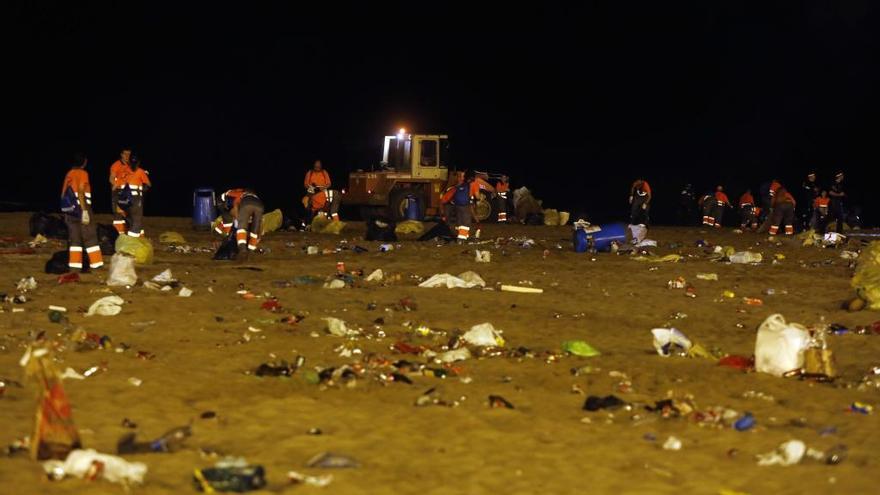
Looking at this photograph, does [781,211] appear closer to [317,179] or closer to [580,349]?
[317,179]

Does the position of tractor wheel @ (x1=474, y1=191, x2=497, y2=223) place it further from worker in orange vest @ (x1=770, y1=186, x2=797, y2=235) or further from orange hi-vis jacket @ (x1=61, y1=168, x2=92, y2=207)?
orange hi-vis jacket @ (x1=61, y1=168, x2=92, y2=207)

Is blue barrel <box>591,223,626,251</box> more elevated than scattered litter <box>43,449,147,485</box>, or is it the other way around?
blue barrel <box>591,223,626,251</box>

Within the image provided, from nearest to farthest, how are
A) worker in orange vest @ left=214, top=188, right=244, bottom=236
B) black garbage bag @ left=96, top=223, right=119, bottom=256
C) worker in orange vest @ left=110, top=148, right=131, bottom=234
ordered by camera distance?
1. worker in orange vest @ left=214, top=188, right=244, bottom=236
2. black garbage bag @ left=96, top=223, right=119, bottom=256
3. worker in orange vest @ left=110, top=148, right=131, bottom=234

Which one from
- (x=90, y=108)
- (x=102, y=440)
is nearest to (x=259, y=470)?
(x=102, y=440)

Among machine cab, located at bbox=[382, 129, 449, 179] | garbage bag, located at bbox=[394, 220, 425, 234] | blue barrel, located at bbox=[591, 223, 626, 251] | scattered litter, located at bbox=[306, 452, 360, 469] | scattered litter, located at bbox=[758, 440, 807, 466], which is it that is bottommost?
scattered litter, located at bbox=[306, 452, 360, 469]

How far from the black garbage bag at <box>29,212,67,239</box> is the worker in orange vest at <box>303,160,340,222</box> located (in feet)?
15.3

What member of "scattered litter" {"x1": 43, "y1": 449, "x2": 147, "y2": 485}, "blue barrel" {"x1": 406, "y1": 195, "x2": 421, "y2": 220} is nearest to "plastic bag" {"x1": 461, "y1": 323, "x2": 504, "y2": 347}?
"scattered litter" {"x1": 43, "y1": 449, "x2": 147, "y2": 485}

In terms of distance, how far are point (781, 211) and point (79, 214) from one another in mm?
13462

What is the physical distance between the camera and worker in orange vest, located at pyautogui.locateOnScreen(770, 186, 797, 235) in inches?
827

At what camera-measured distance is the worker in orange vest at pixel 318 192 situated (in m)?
21.2

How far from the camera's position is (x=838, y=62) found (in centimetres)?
6050

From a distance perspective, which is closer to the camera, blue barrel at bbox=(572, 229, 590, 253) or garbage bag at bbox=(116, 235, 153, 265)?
garbage bag at bbox=(116, 235, 153, 265)

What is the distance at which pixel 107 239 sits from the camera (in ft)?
52.5

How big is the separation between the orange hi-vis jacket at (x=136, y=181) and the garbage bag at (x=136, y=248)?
5.99 feet
